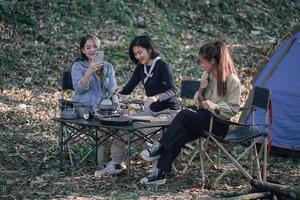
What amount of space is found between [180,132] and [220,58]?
766mm

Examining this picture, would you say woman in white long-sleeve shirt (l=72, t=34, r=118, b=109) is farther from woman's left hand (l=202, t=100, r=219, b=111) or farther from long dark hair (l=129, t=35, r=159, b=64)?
woman's left hand (l=202, t=100, r=219, b=111)

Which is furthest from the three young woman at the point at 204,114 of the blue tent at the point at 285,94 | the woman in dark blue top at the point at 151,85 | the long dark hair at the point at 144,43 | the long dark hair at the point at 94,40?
the blue tent at the point at 285,94

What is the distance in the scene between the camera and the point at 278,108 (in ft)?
22.7

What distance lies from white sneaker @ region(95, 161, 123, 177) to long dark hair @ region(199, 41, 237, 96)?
3.92 ft

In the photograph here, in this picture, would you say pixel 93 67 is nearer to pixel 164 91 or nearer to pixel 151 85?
pixel 151 85

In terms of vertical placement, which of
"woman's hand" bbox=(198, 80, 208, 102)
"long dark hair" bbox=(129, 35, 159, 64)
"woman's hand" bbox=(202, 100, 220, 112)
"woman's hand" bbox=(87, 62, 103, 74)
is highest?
"long dark hair" bbox=(129, 35, 159, 64)

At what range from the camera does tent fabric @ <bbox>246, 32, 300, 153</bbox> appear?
6777mm

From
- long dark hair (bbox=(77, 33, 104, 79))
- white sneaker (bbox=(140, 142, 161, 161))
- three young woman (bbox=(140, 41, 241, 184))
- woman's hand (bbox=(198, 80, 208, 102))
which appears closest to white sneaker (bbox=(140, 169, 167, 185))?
three young woman (bbox=(140, 41, 241, 184))

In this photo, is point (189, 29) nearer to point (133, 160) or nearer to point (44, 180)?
point (133, 160)

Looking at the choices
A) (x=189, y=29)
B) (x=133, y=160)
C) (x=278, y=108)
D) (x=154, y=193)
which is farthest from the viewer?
(x=189, y=29)

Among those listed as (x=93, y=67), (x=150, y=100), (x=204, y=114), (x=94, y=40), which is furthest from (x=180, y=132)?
(x=94, y=40)

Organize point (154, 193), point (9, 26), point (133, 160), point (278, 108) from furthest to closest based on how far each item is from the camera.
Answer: point (9, 26), point (278, 108), point (133, 160), point (154, 193)

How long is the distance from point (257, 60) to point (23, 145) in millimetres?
5482

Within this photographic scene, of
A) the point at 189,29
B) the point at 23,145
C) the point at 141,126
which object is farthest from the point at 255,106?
the point at 189,29
